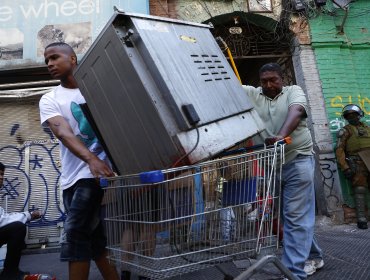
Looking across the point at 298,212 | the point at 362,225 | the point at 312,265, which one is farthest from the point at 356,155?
the point at 298,212

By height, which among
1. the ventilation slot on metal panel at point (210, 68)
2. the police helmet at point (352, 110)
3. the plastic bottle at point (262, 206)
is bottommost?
the plastic bottle at point (262, 206)

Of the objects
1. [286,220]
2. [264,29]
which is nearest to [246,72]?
[264,29]

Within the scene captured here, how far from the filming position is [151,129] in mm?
1853

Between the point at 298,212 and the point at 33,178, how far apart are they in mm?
5021

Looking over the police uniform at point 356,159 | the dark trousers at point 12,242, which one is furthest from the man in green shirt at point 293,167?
the police uniform at point 356,159

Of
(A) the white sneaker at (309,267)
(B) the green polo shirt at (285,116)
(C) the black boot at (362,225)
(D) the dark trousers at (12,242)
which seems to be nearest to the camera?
(B) the green polo shirt at (285,116)

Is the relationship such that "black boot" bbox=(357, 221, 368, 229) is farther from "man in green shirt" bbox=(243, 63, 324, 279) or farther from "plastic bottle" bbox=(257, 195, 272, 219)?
"plastic bottle" bbox=(257, 195, 272, 219)

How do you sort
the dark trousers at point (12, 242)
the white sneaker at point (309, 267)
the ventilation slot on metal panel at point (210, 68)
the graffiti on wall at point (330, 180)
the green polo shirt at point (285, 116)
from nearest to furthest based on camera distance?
1. the ventilation slot on metal panel at point (210, 68)
2. the green polo shirt at point (285, 116)
3. the white sneaker at point (309, 267)
4. the dark trousers at point (12, 242)
5. the graffiti on wall at point (330, 180)

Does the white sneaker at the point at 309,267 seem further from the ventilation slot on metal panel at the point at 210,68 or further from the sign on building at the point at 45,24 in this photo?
the sign on building at the point at 45,24

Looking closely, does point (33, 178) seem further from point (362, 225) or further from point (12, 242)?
point (362, 225)

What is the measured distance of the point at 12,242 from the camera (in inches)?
140

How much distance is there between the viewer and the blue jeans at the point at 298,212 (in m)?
2.74

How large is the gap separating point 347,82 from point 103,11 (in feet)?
16.9

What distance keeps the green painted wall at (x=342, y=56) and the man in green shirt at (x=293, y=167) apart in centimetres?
394
